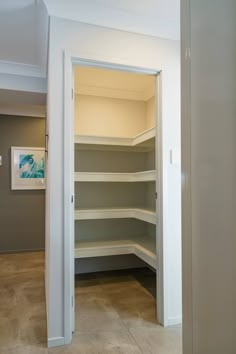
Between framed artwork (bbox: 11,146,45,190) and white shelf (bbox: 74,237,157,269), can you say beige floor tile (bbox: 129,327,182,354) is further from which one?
framed artwork (bbox: 11,146,45,190)

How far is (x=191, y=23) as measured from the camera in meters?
0.88

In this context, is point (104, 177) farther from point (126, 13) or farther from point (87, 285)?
point (126, 13)

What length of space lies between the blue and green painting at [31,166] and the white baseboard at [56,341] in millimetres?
3293

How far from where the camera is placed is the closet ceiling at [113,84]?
301 cm

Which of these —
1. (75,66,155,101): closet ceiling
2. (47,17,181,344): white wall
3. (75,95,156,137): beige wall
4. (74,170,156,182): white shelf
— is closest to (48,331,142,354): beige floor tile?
(47,17,181,344): white wall

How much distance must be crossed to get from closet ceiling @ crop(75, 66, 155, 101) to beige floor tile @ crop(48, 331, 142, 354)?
2.60m

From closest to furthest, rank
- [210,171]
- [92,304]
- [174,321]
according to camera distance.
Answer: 1. [210,171]
2. [174,321]
3. [92,304]

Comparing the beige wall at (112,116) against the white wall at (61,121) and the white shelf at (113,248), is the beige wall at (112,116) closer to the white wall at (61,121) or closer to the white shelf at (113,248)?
the white wall at (61,121)

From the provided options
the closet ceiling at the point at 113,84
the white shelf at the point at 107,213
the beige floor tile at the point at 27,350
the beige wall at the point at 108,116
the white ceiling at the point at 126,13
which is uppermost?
the white ceiling at the point at 126,13

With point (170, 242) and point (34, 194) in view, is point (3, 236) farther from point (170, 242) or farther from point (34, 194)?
point (170, 242)

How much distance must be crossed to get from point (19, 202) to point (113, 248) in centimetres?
251

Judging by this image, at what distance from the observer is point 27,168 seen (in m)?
4.71

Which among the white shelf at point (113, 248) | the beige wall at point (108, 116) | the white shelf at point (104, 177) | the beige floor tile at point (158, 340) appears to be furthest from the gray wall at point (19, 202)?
the beige floor tile at point (158, 340)

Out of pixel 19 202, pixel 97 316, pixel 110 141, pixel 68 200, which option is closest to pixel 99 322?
pixel 97 316
